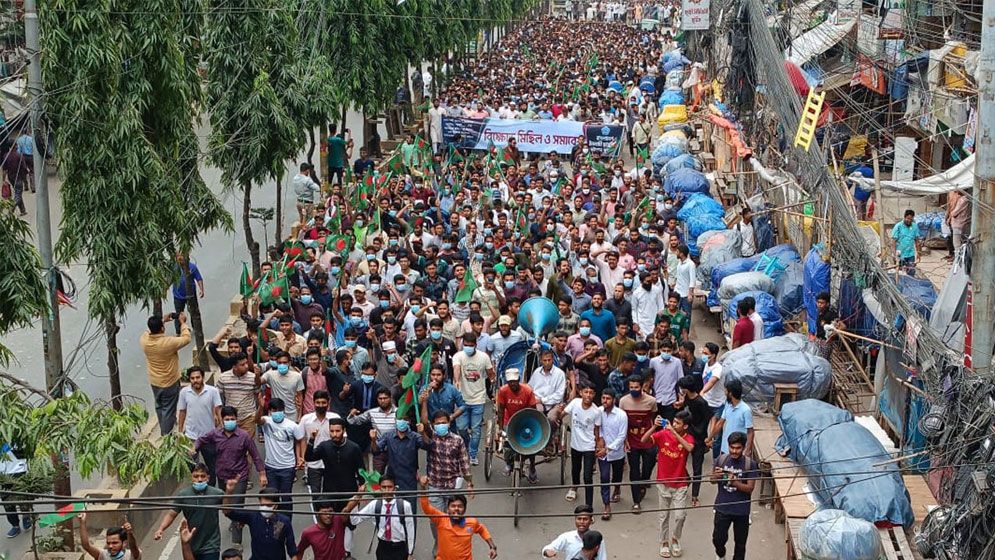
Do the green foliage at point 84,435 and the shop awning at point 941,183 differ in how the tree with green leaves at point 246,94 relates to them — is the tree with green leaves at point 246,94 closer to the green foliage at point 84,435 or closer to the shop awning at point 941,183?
the shop awning at point 941,183

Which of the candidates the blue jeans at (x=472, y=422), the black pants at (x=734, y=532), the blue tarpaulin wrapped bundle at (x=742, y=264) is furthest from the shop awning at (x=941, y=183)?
the black pants at (x=734, y=532)

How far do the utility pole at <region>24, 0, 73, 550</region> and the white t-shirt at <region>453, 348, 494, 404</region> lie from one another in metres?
3.53

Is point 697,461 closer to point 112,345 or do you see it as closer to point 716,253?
point 112,345

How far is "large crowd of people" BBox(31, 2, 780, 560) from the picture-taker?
9914 mm

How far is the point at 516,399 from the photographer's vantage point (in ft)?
38.5

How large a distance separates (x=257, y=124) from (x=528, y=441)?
7998mm

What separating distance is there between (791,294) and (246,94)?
780 cm

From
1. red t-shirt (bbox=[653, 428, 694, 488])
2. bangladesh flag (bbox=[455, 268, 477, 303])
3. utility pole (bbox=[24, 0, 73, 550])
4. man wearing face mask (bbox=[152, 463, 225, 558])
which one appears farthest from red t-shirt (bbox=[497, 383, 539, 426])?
utility pole (bbox=[24, 0, 73, 550])

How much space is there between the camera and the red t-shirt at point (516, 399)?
11.7m

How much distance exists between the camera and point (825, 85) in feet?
86.8

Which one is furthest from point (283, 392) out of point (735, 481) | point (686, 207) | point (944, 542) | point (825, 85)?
point (825, 85)

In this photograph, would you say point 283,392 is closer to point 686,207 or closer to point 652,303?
point 652,303

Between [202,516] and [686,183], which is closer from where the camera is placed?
[202,516]

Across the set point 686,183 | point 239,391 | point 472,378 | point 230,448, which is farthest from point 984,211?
point 686,183
